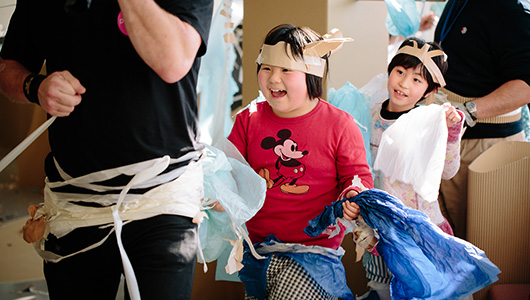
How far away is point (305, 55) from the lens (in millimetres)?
1687

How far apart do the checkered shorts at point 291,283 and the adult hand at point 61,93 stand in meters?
0.92

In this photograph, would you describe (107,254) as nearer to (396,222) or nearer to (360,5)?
(396,222)

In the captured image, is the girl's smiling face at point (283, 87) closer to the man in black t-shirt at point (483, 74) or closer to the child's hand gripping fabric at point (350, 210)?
the child's hand gripping fabric at point (350, 210)

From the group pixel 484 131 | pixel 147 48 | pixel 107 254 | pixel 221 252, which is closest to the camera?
pixel 147 48

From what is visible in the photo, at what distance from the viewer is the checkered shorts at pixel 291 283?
1.65 meters

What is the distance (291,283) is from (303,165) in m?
0.41

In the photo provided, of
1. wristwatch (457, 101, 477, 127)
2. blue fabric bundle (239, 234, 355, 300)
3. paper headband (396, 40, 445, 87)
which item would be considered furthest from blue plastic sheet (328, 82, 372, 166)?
blue fabric bundle (239, 234, 355, 300)

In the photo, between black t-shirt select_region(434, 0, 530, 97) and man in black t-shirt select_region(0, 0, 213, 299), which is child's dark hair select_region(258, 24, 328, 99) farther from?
black t-shirt select_region(434, 0, 530, 97)

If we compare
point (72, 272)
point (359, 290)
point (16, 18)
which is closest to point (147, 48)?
point (16, 18)

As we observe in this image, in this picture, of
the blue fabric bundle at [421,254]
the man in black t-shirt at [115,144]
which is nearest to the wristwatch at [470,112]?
the blue fabric bundle at [421,254]

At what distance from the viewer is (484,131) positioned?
2.42 m

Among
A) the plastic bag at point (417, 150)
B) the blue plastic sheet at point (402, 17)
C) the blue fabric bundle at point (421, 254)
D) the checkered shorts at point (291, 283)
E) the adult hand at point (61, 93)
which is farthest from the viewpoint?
the blue plastic sheet at point (402, 17)

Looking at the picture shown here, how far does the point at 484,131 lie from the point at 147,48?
6.34 ft

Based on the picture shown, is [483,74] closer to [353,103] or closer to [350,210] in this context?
[353,103]
